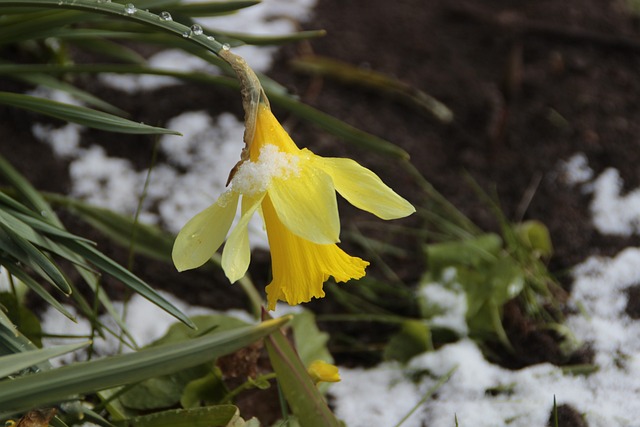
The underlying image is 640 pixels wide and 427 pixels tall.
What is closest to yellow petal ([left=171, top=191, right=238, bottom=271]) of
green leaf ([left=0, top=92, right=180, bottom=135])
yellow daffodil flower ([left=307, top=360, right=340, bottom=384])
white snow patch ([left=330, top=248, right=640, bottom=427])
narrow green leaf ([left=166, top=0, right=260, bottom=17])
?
green leaf ([left=0, top=92, right=180, bottom=135])

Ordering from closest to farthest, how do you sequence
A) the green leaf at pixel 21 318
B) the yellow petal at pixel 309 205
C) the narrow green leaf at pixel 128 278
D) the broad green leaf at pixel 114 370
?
1. the broad green leaf at pixel 114 370
2. the yellow petal at pixel 309 205
3. the narrow green leaf at pixel 128 278
4. the green leaf at pixel 21 318

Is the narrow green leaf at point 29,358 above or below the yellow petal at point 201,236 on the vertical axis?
above

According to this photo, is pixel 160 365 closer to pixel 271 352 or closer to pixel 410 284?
pixel 271 352

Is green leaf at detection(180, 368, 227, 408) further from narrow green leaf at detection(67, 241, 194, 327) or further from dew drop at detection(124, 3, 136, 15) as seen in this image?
dew drop at detection(124, 3, 136, 15)

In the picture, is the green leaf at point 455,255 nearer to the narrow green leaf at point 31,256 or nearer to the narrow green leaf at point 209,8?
the narrow green leaf at point 209,8

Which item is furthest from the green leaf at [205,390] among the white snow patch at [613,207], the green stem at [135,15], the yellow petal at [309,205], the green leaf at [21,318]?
the white snow patch at [613,207]

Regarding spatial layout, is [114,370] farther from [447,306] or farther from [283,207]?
[447,306]
